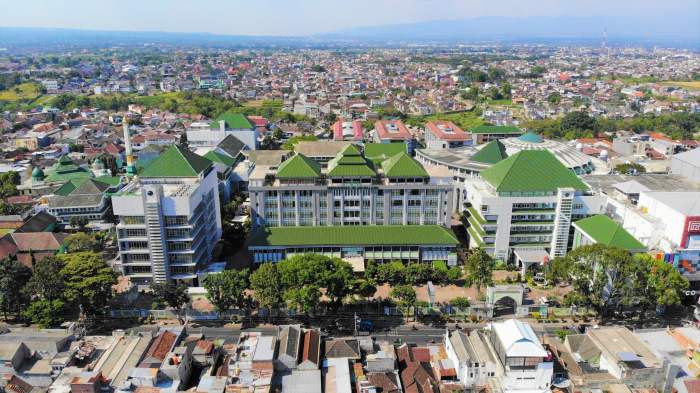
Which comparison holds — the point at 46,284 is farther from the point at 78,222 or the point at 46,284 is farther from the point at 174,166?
the point at 78,222

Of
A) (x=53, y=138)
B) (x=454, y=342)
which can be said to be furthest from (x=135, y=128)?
(x=454, y=342)

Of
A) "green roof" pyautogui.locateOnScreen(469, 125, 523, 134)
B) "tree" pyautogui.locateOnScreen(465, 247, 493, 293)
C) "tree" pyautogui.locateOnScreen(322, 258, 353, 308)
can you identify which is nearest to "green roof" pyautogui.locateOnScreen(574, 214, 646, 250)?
"tree" pyautogui.locateOnScreen(465, 247, 493, 293)

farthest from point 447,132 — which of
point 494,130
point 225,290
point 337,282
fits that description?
point 225,290

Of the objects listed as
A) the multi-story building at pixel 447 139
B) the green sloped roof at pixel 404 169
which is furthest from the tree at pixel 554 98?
the green sloped roof at pixel 404 169

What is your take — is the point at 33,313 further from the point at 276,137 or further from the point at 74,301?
the point at 276,137

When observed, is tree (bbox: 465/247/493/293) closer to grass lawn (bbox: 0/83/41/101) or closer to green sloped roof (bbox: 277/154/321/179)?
green sloped roof (bbox: 277/154/321/179)

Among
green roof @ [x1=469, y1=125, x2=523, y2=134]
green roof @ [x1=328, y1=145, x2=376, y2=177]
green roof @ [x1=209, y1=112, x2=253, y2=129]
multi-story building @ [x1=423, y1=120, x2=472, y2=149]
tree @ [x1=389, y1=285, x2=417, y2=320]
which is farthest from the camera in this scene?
green roof @ [x1=209, y1=112, x2=253, y2=129]

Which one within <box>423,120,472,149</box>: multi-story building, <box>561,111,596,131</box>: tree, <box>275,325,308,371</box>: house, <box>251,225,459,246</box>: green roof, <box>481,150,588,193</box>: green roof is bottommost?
<box>275,325,308,371</box>: house
